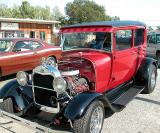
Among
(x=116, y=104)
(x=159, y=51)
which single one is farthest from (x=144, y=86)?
(x=159, y=51)

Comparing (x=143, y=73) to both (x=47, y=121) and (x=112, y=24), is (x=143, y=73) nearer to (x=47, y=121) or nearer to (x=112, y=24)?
(x=112, y=24)

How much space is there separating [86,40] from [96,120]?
2017mm

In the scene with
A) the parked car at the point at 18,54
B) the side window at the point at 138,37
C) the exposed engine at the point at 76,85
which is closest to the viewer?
the exposed engine at the point at 76,85

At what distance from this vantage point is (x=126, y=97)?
6168 millimetres

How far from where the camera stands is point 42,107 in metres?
5.11

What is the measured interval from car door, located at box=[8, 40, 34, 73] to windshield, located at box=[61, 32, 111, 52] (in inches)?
169

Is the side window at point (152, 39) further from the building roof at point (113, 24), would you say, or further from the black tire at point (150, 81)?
the building roof at point (113, 24)

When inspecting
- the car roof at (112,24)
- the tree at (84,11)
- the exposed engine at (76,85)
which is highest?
the tree at (84,11)

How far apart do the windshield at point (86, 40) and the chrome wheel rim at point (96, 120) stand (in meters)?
1.51

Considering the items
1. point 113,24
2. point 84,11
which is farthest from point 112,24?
point 84,11

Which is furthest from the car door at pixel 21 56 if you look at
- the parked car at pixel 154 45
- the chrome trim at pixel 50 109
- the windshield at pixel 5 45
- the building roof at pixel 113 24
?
the parked car at pixel 154 45

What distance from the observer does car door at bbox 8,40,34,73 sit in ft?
33.6

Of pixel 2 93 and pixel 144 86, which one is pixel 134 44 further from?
pixel 2 93

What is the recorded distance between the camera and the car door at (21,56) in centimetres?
1025
